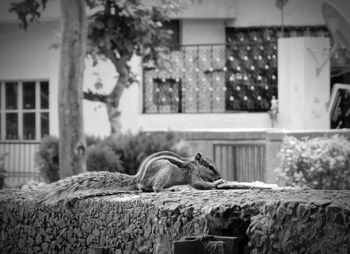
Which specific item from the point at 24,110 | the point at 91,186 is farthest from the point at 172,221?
the point at 24,110

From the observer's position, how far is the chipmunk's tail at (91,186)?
14.9 ft

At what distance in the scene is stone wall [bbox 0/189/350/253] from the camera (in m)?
2.95

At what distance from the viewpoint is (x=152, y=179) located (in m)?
4.55

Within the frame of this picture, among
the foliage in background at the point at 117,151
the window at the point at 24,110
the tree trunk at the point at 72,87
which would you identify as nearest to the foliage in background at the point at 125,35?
the foliage in background at the point at 117,151

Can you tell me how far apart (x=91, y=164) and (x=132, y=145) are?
690 mm

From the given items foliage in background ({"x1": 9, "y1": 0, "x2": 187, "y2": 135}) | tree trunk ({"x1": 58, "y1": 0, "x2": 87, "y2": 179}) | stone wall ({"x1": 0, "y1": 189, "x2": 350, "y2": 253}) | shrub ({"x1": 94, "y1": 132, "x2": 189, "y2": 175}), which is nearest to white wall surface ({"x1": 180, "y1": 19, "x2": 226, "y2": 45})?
foliage in background ({"x1": 9, "y1": 0, "x2": 187, "y2": 135})

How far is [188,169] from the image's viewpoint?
184 inches

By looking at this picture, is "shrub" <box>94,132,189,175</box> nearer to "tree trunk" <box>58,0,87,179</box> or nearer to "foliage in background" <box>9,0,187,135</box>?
"foliage in background" <box>9,0,187,135</box>

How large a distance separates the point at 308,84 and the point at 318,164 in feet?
12.1

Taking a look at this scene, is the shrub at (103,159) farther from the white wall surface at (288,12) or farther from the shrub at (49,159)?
the white wall surface at (288,12)

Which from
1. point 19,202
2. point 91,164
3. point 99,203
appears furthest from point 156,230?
point 91,164

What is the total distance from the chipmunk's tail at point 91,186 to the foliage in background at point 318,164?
553 cm

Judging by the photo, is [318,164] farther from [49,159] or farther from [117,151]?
[49,159]

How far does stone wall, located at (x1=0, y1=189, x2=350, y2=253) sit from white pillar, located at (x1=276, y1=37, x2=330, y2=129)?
28.7ft
